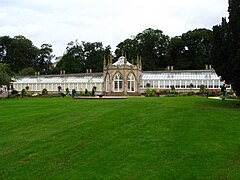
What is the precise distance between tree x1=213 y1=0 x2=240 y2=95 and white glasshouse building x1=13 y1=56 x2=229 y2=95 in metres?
31.9

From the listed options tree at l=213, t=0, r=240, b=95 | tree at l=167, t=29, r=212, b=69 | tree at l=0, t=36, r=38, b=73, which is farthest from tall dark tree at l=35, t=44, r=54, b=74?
tree at l=213, t=0, r=240, b=95

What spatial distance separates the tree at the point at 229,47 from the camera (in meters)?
22.9

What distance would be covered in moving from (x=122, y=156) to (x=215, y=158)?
280 centimetres

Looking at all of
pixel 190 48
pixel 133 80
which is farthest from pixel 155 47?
pixel 133 80

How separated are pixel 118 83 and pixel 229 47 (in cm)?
3377

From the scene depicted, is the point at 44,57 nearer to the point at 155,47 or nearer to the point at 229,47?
the point at 155,47

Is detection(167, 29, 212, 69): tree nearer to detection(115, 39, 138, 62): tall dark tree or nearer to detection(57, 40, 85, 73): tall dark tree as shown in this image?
detection(115, 39, 138, 62): tall dark tree

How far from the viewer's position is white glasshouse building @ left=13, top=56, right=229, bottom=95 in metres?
56.4

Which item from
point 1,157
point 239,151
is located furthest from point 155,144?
point 1,157

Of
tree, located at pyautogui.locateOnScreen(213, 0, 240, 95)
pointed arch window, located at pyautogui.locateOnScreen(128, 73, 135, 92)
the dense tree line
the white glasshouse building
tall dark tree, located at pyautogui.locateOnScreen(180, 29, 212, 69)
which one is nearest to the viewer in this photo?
tree, located at pyautogui.locateOnScreen(213, 0, 240, 95)

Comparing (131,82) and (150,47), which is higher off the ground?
(150,47)

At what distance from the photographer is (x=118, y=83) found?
56.4m

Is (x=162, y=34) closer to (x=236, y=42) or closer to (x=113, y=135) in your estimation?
(x=236, y=42)

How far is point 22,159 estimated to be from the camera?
36.9 ft
